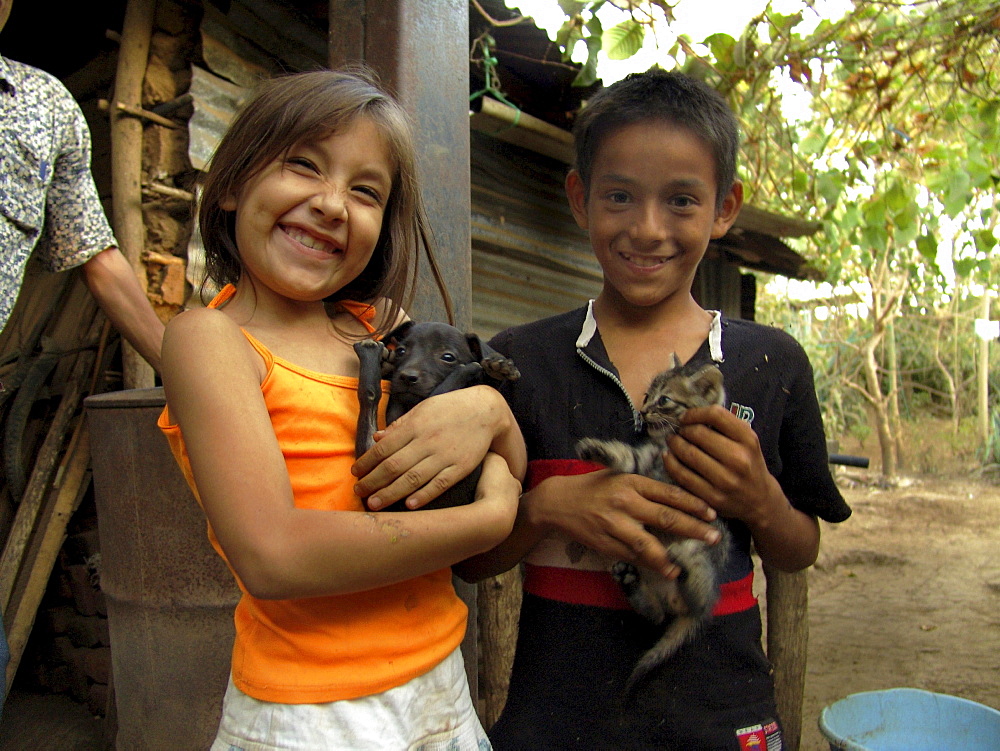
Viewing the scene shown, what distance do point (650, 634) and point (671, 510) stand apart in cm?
35

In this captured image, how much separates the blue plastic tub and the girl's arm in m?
2.56

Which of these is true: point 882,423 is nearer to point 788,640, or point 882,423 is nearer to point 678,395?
point 788,640

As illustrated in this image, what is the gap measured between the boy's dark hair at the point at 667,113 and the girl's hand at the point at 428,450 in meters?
0.80

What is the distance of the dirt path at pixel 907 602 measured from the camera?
17.6 ft

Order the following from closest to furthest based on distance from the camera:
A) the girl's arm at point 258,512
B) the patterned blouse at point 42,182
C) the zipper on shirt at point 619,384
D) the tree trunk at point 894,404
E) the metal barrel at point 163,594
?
the girl's arm at point 258,512
the zipper on shirt at point 619,384
the patterned blouse at point 42,182
the metal barrel at point 163,594
the tree trunk at point 894,404

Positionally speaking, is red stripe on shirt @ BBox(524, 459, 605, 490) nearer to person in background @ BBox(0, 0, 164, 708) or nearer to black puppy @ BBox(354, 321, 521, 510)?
black puppy @ BBox(354, 321, 521, 510)

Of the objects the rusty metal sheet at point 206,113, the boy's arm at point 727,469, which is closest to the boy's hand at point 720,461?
the boy's arm at point 727,469

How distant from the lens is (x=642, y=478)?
1548mm

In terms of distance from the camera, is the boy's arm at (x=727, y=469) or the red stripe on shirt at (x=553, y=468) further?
the red stripe on shirt at (x=553, y=468)

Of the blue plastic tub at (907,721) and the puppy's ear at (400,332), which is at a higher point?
the puppy's ear at (400,332)

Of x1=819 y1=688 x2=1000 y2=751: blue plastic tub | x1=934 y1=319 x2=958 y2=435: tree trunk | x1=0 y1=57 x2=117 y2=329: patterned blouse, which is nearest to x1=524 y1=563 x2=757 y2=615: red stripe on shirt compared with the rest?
x1=819 y1=688 x2=1000 y2=751: blue plastic tub

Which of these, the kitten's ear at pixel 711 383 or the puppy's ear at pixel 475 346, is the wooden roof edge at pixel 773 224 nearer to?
the kitten's ear at pixel 711 383

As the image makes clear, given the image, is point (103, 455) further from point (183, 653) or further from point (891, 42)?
point (891, 42)

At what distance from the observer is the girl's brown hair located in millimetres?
1455
